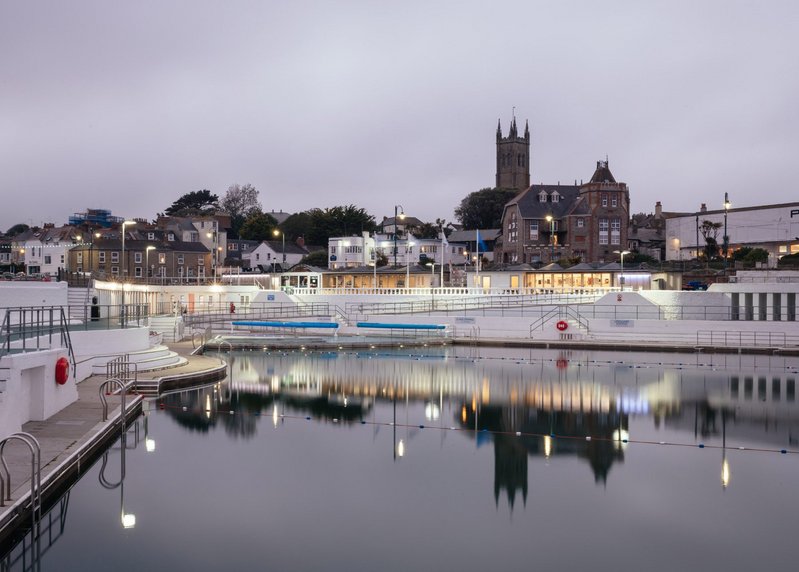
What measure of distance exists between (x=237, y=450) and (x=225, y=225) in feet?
318

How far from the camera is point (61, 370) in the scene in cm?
1958

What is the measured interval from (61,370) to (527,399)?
1555 centimetres

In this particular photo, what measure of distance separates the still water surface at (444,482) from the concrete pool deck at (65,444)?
0.46 metres

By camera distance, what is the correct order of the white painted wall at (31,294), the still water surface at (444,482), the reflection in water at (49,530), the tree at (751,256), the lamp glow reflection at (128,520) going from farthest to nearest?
the tree at (751,256) → the white painted wall at (31,294) → the lamp glow reflection at (128,520) → the still water surface at (444,482) → the reflection in water at (49,530)

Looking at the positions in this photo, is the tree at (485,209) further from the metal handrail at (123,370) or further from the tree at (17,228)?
the tree at (17,228)

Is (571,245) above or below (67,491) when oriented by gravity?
above

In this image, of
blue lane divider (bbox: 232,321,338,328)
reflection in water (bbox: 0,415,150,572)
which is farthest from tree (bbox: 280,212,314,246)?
reflection in water (bbox: 0,415,150,572)

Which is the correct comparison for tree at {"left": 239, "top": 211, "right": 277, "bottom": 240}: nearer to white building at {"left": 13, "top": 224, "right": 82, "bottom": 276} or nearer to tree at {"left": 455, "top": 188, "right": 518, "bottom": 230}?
white building at {"left": 13, "top": 224, "right": 82, "bottom": 276}

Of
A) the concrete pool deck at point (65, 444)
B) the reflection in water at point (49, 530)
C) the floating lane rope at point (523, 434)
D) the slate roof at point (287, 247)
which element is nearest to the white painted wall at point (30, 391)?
the concrete pool deck at point (65, 444)

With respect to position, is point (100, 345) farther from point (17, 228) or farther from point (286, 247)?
point (17, 228)

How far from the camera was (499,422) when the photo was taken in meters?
23.2

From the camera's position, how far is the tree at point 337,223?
110 meters

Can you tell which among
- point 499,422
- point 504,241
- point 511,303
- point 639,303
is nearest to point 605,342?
point 639,303

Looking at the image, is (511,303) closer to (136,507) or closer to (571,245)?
(571,245)
